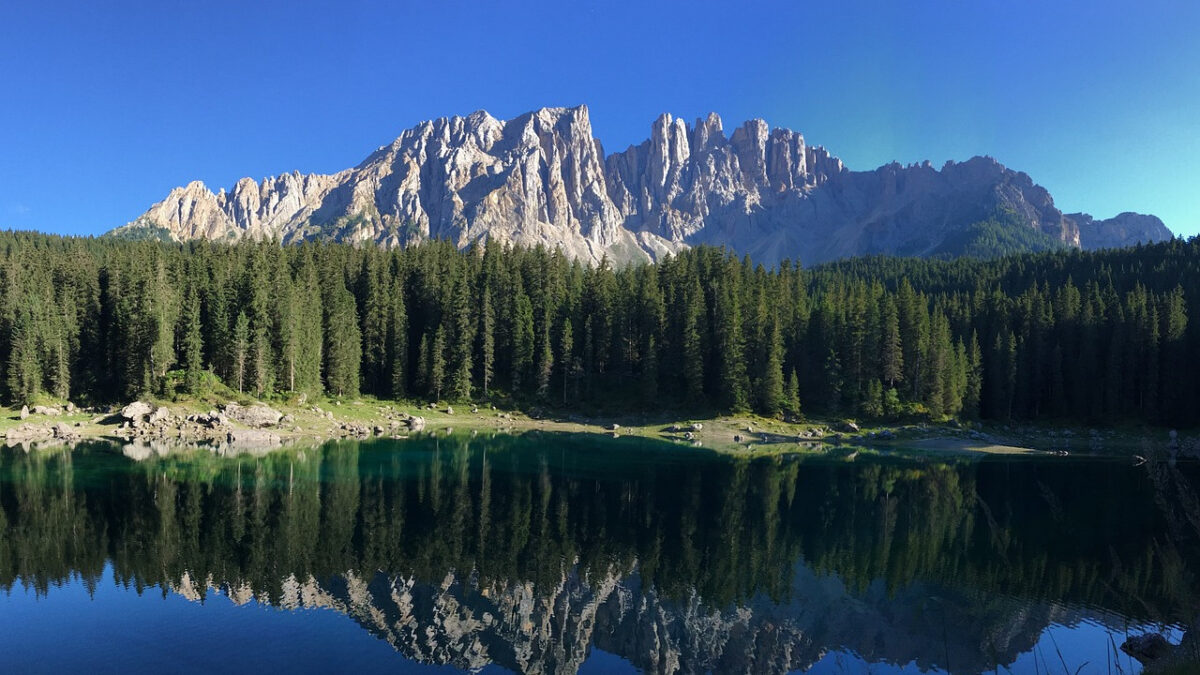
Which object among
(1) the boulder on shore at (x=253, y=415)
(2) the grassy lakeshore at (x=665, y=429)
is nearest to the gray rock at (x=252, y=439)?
(2) the grassy lakeshore at (x=665, y=429)

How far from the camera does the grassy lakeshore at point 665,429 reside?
7031cm

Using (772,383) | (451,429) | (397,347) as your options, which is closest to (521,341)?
(397,347)

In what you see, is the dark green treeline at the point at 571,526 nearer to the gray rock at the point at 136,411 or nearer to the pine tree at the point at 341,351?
the gray rock at the point at 136,411

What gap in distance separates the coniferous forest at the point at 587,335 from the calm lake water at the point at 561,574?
131 ft

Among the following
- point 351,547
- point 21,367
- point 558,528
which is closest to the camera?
point 351,547

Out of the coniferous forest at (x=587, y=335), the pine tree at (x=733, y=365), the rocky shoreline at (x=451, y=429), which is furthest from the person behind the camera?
the pine tree at (x=733, y=365)

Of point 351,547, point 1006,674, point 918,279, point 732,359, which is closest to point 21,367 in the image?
point 351,547

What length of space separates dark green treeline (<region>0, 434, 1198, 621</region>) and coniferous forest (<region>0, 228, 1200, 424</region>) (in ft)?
115

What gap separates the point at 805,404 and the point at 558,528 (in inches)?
2850

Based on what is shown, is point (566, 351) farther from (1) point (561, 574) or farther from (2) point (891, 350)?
(1) point (561, 574)

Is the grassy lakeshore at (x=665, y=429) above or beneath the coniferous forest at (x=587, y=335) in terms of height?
beneath

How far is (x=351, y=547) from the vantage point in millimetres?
28375

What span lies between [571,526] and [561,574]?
7.98 meters

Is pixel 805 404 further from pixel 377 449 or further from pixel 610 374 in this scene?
pixel 377 449
